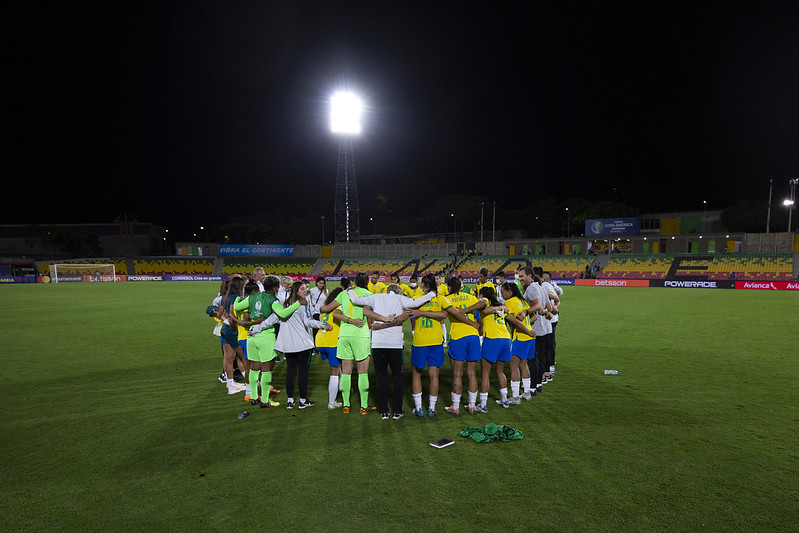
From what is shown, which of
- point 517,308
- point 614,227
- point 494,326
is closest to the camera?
point 494,326

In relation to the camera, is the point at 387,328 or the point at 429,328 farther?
the point at 429,328

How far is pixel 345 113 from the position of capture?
4378cm

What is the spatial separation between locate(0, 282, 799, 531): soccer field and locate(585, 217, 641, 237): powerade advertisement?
156 ft

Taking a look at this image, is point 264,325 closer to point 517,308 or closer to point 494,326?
point 494,326

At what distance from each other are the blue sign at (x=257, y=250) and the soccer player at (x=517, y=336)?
61725 mm

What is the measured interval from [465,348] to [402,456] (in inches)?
73.7

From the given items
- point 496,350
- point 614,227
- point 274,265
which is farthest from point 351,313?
point 274,265

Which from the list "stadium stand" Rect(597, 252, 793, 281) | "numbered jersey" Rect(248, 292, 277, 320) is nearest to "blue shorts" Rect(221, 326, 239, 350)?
"numbered jersey" Rect(248, 292, 277, 320)

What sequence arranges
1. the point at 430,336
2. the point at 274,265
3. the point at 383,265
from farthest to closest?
the point at 274,265
the point at 383,265
the point at 430,336

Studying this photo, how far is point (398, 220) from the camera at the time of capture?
98.9m

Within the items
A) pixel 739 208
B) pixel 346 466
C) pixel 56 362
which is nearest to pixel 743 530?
pixel 346 466

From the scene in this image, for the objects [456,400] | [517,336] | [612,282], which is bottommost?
[612,282]

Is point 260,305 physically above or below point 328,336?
above

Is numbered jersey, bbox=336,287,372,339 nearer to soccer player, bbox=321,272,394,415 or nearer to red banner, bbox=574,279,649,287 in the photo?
soccer player, bbox=321,272,394,415
